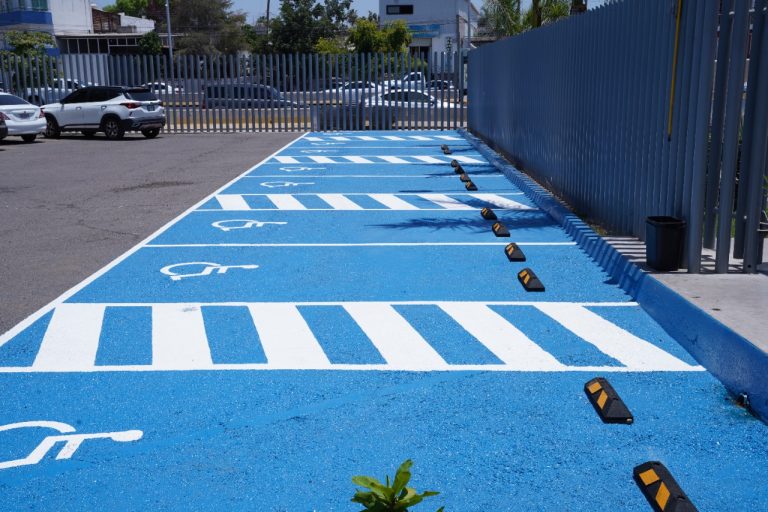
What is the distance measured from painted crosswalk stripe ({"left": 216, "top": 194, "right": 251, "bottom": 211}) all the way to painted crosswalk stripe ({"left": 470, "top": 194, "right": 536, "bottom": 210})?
3944 mm

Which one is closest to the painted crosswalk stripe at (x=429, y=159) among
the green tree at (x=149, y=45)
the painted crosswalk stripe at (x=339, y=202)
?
the painted crosswalk stripe at (x=339, y=202)

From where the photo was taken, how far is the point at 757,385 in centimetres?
514

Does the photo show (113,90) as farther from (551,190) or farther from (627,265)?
(627,265)

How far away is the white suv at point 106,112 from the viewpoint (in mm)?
26672

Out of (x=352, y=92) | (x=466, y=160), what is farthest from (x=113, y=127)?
(x=466, y=160)

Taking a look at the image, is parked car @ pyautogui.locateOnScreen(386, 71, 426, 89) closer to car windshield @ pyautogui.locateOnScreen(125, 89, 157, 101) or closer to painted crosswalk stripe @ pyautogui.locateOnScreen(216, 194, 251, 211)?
car windshield @ pyautogui.locateOnScreen(125, 89, 157, 101)

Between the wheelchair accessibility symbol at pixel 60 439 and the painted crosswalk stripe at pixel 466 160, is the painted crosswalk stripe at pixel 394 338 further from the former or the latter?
the painted crosswalk stripe at pixel 466 160

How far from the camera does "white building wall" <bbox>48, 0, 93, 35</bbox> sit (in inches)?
2899

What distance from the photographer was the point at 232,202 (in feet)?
45.8

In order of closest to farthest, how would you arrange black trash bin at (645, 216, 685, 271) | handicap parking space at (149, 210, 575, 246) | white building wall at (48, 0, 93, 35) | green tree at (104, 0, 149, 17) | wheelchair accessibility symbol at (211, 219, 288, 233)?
black trash bin at (645, 216, 685, 271) < handicap parking space at (149, 210, 575, 246) < wheelchair accessibility symbol at (211, 219, 288, 233) < white building wall at (48, 0, 93, 35) < green tree at (104, 0, 149, 17)

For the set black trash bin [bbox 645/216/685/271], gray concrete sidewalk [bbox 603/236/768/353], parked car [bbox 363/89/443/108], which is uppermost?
parked car [bbox 363/89/443/108]

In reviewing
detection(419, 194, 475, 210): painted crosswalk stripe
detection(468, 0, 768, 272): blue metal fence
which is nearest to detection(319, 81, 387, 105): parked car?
detection(419, 194, 475, 210): painted crosswalk stripe

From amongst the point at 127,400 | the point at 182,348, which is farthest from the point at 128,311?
the point at 127,400

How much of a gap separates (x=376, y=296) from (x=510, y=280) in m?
1.48
